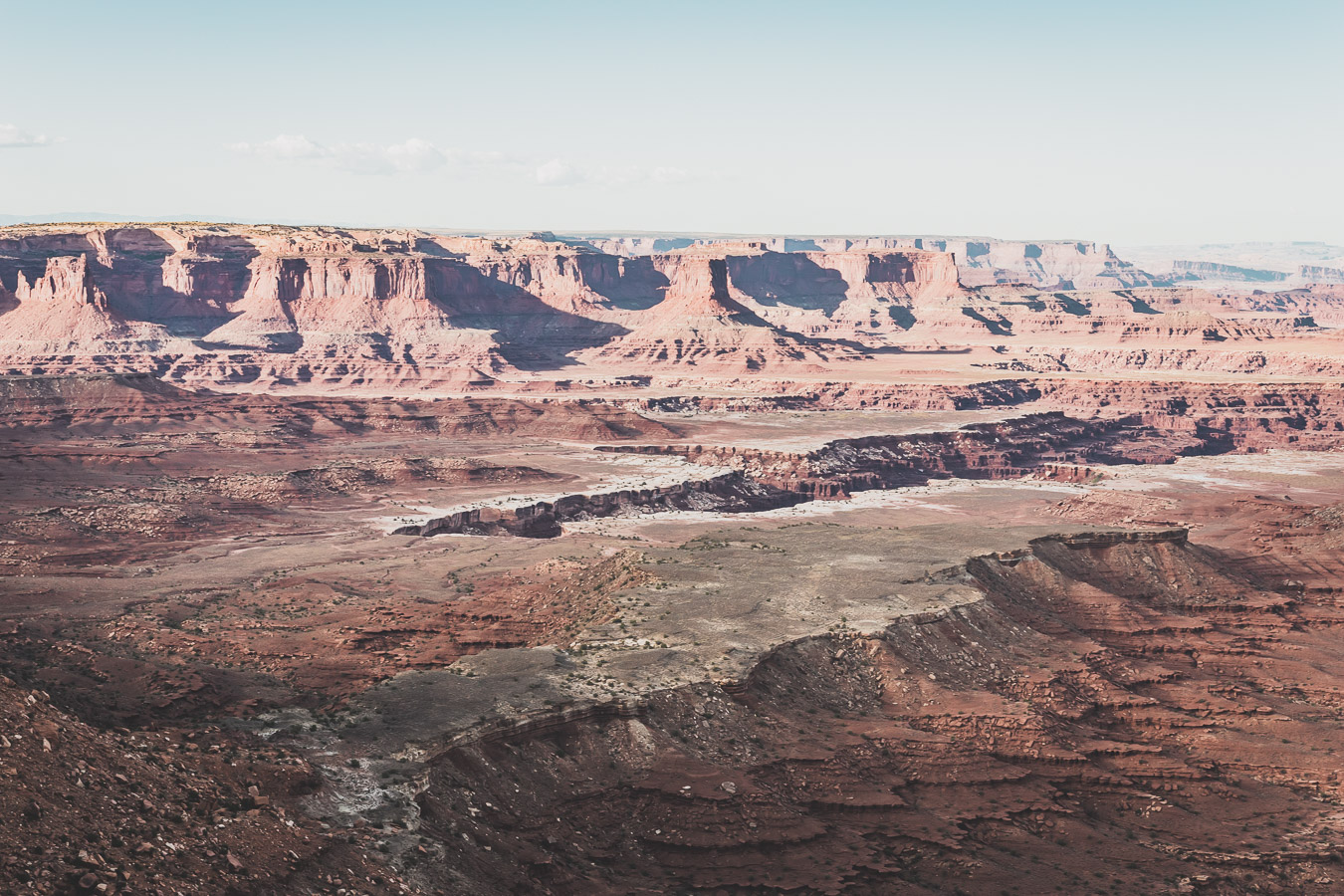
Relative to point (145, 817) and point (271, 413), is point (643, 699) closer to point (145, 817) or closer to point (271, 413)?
point (145, 817)

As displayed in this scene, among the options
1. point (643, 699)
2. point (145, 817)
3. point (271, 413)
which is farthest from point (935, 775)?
point (271, 413)

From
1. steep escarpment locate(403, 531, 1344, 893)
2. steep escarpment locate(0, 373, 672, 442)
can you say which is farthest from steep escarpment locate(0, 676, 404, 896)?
steep escarpment locate(0, 373, 672, 442)

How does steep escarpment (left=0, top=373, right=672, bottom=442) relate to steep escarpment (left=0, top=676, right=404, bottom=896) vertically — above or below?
below

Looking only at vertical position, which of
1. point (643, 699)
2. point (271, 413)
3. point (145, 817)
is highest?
point (145, 817)

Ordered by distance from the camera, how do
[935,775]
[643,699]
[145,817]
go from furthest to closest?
[935,775], [643,699], [145,817]

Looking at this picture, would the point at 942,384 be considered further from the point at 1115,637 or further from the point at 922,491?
the point at 1115,637

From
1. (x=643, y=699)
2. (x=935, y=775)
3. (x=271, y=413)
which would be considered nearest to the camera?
(x=643, y=699)

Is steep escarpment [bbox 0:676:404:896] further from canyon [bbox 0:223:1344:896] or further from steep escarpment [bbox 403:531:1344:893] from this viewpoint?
steep escarpment [bbox 403:531:1344:893]

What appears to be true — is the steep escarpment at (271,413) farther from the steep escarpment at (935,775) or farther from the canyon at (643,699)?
the steep escarpment at (935,775)

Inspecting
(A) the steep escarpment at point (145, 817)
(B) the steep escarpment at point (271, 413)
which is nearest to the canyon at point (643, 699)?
(A) the steep escarpment at point (145, 817)

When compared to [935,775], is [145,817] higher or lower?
higher

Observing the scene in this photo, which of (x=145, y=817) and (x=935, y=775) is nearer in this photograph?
(x=145, y=817)
